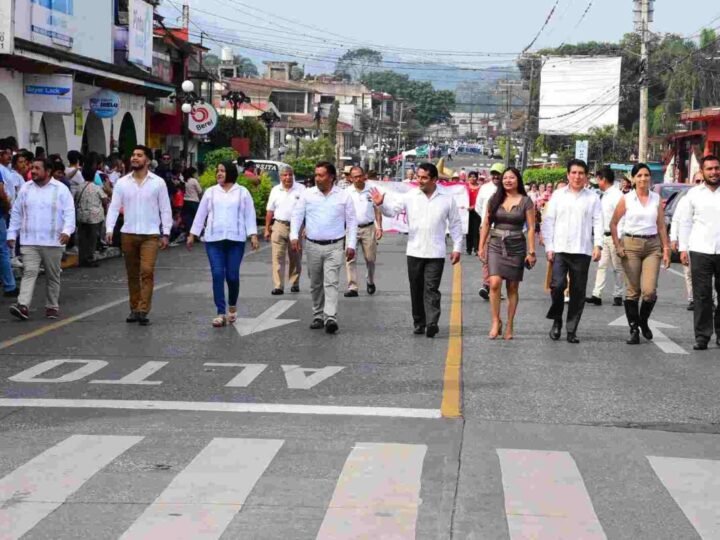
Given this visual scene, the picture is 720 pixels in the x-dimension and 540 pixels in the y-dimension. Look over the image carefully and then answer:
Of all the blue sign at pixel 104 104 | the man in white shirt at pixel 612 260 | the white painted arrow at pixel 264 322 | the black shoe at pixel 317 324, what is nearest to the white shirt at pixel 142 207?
the white painted arrow at pixel 264 322

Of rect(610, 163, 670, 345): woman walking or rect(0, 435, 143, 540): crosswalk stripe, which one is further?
rect(610, 163, 670, 345): woman walking

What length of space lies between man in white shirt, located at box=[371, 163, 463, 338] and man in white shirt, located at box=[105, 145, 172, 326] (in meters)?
2.47

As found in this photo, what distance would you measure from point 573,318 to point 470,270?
933 cm

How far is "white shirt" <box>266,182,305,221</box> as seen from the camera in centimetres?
1825

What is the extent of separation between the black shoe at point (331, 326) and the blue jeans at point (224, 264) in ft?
4.18

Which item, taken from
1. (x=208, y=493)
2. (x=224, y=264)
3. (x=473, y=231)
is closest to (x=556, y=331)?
(x=224, y=264)

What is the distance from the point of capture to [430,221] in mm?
13750

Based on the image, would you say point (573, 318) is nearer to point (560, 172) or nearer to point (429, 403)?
point (429, 403)

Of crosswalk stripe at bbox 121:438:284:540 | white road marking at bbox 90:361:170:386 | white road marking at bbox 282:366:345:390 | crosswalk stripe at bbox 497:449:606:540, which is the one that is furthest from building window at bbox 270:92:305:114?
crosswalk stripe at bbox 497:449:606:540

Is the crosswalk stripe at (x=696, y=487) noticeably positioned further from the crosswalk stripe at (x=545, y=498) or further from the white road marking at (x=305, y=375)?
the white road marking at (x=305, y=375)

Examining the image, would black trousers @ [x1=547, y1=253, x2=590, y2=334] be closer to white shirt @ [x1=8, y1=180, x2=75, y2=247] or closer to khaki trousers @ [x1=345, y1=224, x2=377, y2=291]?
khaki trousers @ [x1=345, y1=224, x2=377, y2=291]

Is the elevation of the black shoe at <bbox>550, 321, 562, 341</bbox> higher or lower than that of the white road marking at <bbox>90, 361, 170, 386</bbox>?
higher

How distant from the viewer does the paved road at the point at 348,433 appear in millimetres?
6340

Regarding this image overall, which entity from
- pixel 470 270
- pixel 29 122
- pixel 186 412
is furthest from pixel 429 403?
pixel 29 122
